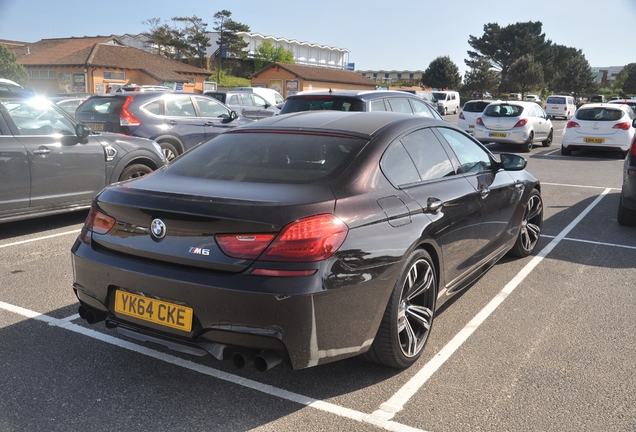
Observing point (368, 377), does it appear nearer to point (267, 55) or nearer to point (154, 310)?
point (154, 310)

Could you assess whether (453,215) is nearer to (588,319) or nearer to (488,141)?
(588,319)

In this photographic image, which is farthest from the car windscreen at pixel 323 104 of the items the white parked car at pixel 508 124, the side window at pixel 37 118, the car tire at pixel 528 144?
the car tire at pixel 528 144

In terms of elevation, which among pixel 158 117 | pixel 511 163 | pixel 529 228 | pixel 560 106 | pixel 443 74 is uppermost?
pixel 443 74

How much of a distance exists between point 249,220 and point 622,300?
348 centimetres

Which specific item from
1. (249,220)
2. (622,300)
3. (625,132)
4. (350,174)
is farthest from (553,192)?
(249,220)

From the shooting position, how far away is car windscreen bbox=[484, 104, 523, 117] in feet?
58.9

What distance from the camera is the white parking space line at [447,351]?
3114 millimetres

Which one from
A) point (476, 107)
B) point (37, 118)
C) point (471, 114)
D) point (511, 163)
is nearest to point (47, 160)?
point (37, 118)

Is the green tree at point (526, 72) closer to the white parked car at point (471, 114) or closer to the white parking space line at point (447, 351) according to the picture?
the white parked car at point (471, 114)

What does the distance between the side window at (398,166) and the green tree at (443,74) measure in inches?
3273

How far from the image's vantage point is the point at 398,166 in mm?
3711

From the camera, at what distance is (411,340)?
3561 millimetres

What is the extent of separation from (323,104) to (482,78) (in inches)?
3063

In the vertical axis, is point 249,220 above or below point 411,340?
above
